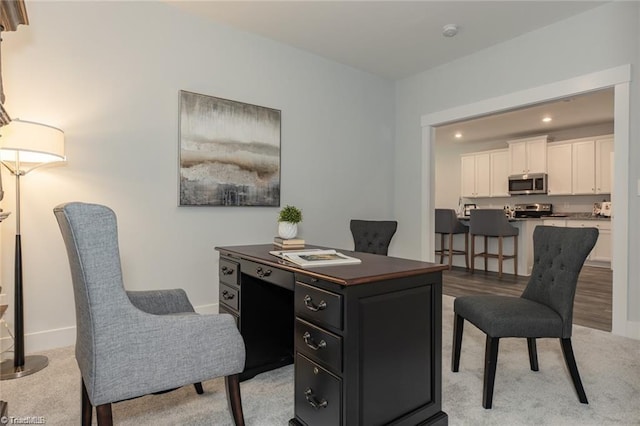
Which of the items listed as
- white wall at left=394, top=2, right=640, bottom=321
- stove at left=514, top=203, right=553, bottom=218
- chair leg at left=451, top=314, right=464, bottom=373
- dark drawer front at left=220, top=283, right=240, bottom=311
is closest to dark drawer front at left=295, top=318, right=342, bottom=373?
dark drawer front at left=220, top=283, right=240, bottom=311

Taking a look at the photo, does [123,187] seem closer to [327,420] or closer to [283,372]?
[283,372]

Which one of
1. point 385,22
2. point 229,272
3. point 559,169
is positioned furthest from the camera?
point 559,169

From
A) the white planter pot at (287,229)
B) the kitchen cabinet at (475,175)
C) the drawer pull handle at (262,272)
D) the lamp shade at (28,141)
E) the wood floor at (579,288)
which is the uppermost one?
the kitchen cabinet at (475,175)

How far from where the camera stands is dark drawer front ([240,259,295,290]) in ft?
5.49

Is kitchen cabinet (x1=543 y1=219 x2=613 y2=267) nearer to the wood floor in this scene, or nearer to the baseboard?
the wood floor

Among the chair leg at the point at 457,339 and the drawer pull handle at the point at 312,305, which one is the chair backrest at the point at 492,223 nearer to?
the chair leg at the point at 457,339

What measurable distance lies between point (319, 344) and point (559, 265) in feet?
4.66

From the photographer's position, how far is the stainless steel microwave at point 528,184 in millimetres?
7008

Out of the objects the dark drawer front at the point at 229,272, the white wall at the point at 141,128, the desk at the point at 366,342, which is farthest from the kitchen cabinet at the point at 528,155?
the dark drawer front at the point at 229,272

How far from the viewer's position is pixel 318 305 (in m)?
1.47

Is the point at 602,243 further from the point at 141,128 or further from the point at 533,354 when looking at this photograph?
the point at 141,128

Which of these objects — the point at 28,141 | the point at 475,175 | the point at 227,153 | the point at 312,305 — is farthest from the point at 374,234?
the point at 475,175

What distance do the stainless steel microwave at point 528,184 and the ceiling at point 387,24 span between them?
3.81 metres

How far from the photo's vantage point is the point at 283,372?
2.23 metres
